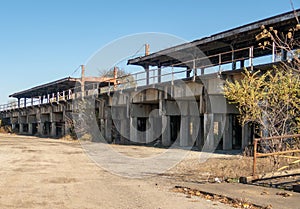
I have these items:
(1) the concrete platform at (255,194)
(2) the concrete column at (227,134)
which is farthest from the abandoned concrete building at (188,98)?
(1) the concrete platform at (255,194)

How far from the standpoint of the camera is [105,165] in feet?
51.6

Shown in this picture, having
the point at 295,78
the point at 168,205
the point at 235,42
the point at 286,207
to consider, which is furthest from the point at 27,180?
the point at 235,42

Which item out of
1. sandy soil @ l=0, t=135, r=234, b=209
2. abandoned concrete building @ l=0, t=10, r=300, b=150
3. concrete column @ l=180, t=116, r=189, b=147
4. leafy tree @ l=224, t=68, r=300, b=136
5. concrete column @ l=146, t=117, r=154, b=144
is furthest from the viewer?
concrete column @ l=146, t=117, r=154, b=144

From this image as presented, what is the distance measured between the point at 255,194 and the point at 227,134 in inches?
614

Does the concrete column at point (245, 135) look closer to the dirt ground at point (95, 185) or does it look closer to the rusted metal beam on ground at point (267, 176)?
the dirt ground at point (95, 185)

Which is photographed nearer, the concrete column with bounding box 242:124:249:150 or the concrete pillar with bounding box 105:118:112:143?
the concrete column with bounding box 242:124:249:150

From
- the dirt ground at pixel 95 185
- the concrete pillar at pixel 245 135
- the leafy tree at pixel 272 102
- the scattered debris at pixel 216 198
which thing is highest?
the leafy tree at pixel 272 102

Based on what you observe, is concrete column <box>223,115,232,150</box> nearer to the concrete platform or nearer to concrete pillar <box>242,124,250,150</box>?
concrete pillar <box>242,124,250,150</box>

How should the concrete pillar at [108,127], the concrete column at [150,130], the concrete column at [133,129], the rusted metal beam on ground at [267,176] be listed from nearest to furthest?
the rusted metal beam on ground at [267,176] < the concrete column at [133,129] < the concrete column at [150,130] < the concrete pillar at [108,127]

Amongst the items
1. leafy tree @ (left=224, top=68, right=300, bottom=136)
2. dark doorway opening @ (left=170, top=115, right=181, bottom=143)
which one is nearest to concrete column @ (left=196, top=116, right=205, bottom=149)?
dark doorway opening @ (left=170, top=115, right=181, bottom=143)

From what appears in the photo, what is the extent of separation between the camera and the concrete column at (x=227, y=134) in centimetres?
2382

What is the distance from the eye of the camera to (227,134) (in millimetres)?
24062

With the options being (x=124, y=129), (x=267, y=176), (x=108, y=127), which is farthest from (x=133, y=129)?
(x=267, y=176)

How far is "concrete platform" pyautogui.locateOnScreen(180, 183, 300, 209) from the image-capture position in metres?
7.73
